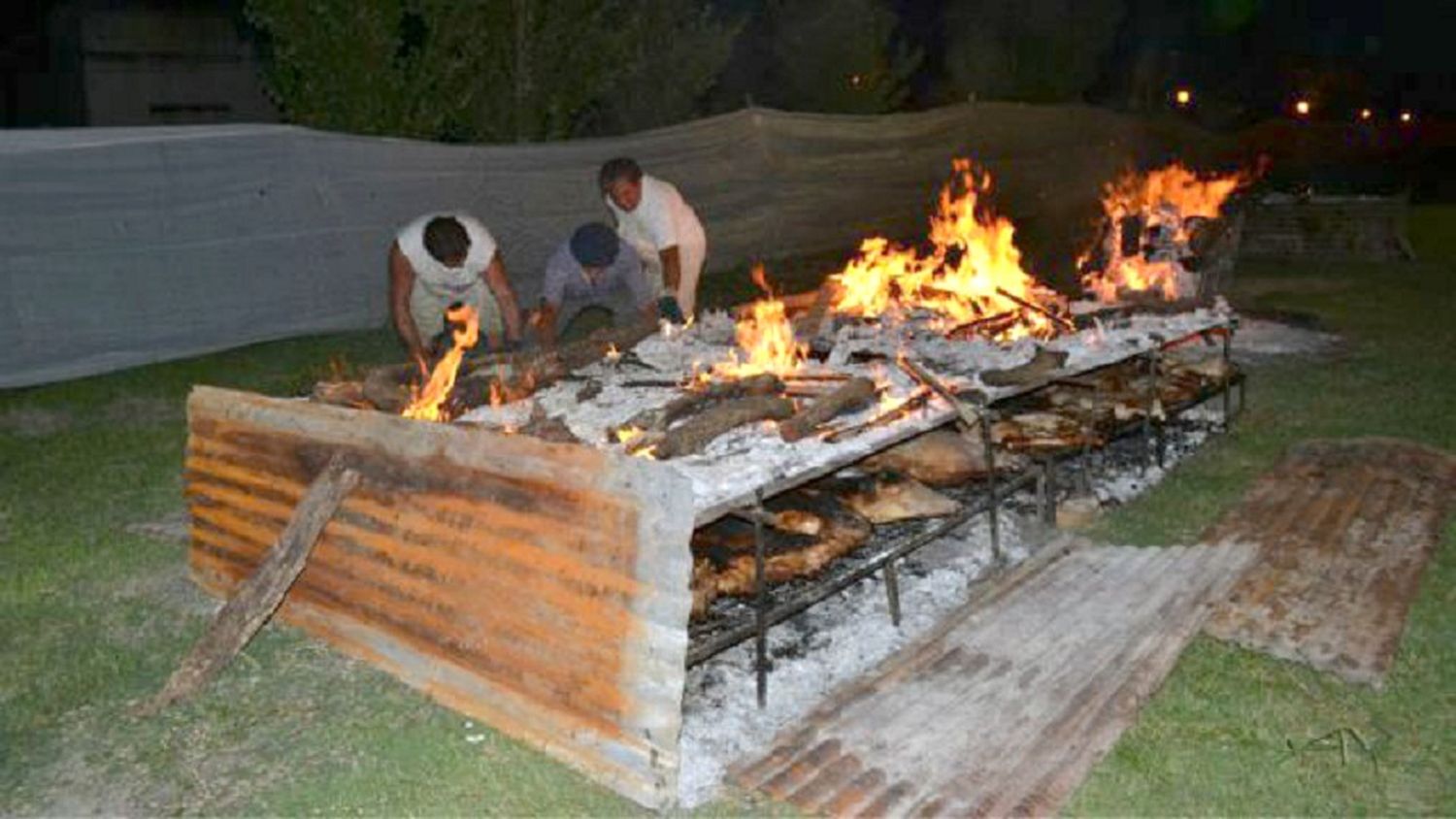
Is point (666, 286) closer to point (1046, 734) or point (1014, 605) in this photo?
point (1014, 605)

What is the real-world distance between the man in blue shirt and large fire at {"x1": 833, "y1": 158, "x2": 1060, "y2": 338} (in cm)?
151

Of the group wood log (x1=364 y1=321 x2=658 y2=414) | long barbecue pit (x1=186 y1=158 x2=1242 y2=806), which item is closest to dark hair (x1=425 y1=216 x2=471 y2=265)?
long barbecue pit (x1=186 y1=158 x2=1242 y2=806)

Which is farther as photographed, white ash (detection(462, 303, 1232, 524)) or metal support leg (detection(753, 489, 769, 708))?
white ash (detection(462, 303, 1232, 524))

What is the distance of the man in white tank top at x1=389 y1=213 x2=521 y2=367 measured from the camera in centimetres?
727

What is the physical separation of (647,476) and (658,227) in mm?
5362

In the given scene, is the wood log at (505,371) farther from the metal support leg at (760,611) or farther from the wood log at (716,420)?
the metal support leg at (760,611)

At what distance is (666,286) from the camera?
8695 millimetres

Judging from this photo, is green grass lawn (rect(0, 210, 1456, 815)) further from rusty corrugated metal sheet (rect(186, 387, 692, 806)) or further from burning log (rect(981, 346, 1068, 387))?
burning log (rect(981, 346, 1068, 387))

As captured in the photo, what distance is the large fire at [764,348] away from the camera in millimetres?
6098

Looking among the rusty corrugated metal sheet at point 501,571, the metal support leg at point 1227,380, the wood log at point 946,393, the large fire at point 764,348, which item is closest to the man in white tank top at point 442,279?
the large fire at point 764,348

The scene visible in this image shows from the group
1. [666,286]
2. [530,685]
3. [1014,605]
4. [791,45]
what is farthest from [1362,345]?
[791,45]

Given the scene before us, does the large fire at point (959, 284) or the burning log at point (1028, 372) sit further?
the large fire at point (959, 284)

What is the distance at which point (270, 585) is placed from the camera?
4.40 m

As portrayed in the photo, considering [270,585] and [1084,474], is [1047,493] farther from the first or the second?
[270,585]
